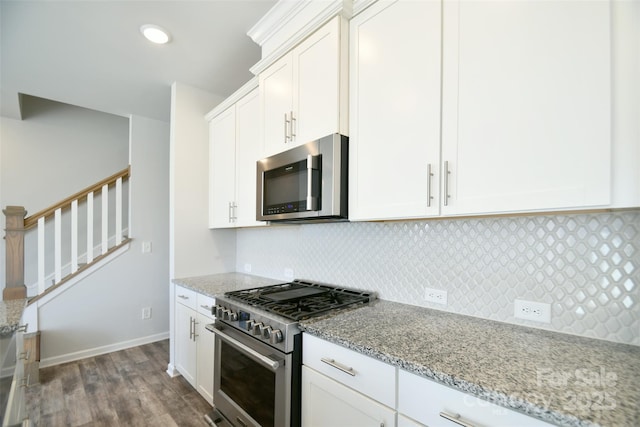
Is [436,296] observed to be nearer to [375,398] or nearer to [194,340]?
[375,398]

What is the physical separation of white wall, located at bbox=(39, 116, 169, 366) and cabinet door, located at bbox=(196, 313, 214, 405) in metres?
1.68

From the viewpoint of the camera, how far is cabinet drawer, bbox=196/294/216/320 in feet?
6.97

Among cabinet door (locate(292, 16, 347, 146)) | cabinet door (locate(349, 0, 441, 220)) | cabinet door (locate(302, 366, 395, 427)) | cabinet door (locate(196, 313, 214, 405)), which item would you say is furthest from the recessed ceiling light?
cabinet door (locate(302, 366, 395, 427))

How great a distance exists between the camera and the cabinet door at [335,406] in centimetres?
108

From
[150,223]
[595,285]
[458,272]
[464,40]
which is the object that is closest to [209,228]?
[150,223]

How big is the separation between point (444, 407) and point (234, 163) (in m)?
2.32

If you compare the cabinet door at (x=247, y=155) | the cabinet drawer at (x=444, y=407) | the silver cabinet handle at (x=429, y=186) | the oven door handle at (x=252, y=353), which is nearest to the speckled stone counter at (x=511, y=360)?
the cabinet drawer at (x=444, y=407)

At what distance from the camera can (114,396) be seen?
7.97 ft

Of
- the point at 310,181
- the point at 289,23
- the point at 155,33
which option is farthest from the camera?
the point at 155,33

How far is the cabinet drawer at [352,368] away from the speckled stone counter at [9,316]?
1246mm

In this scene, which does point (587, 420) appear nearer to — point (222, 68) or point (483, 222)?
point (483, 222)

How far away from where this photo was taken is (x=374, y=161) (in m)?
1.49

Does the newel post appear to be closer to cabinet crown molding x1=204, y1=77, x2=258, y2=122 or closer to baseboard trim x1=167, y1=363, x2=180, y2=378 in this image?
baseboard trim x1=167, y1=363, x2=180, y2=378

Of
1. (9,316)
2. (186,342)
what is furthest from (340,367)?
(186,342)
